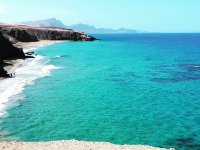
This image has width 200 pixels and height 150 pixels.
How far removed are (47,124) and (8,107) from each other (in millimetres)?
9094

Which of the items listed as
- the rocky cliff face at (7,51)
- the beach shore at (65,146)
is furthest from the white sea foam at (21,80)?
the beach shore at (65,146)

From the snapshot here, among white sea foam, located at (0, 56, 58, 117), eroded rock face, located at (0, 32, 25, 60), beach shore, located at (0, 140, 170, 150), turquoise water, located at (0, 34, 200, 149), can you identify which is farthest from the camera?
eroded rock face, located at (0, 32, 25, 60)

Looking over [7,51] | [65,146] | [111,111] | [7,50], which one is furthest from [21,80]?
[65,146]

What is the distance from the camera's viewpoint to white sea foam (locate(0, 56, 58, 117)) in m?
51.4

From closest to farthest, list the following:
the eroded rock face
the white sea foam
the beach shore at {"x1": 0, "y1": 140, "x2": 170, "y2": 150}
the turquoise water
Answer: the beach shore at {"x1": 0, "y1": 140, "x2": 170, "y2": 150} → the turquoise water → the white sea foam → the eroded rock face

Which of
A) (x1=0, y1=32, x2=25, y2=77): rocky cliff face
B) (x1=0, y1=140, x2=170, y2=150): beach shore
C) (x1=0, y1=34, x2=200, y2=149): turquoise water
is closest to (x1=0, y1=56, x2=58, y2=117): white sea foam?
(x1=0, y1=34, x2=200, y2=149): turquoise water

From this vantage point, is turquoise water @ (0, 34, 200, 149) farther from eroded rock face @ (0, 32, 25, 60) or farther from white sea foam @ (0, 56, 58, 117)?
eroded rock face @ (0, 32, 25, 60)

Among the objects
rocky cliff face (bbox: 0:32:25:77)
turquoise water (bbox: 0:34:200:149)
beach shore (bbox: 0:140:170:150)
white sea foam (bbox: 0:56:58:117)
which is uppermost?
rocky cliff face (bbox: 0:32:25:77)

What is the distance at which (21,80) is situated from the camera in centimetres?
6631

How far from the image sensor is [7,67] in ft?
270

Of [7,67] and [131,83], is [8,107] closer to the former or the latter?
[131,83]

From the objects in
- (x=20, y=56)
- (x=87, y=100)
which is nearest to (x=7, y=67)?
(x=20, y=56)

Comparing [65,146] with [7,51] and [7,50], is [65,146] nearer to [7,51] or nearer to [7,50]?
[7,51]

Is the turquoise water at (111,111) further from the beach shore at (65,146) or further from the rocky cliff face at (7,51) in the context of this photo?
the rocky cliff face at (7,51)
